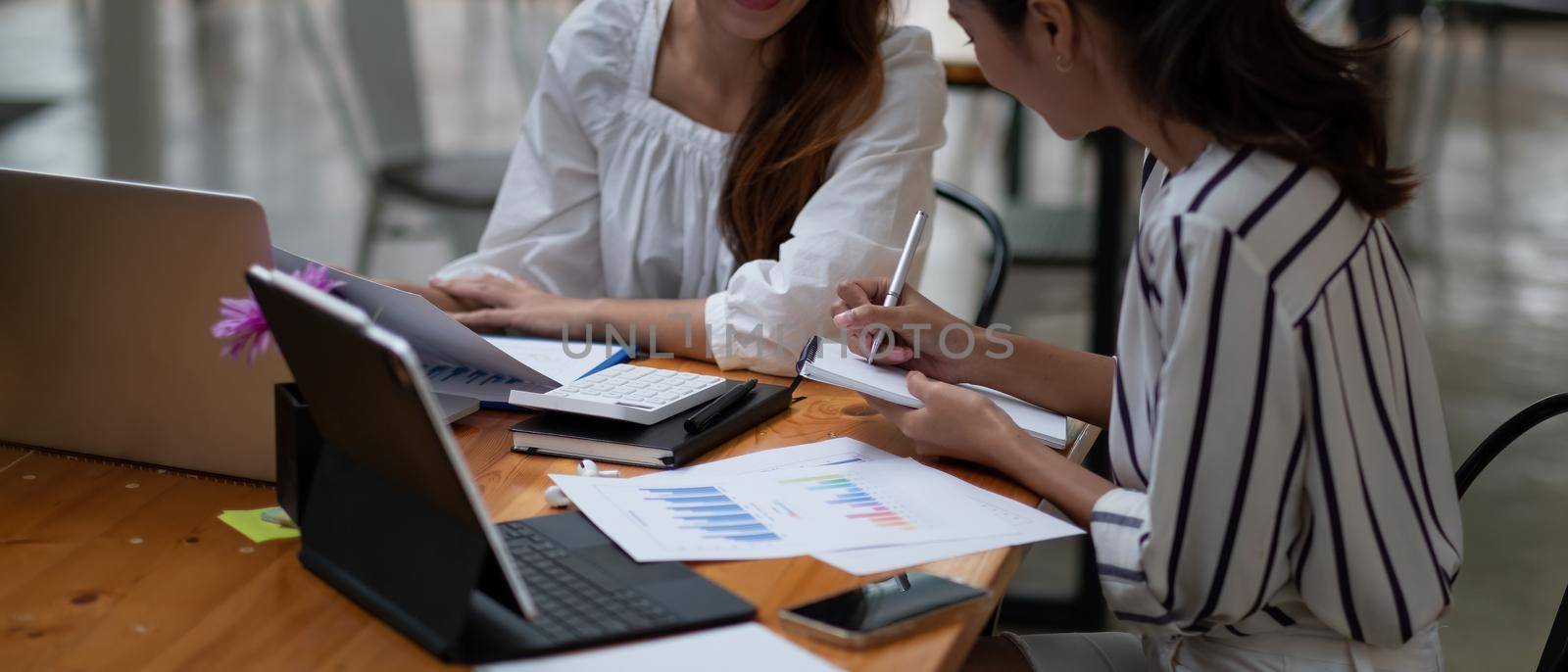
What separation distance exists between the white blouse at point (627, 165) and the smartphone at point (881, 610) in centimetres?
Answer: 79

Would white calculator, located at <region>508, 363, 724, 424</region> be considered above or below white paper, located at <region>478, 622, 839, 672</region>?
below

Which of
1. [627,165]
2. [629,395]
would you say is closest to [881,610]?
[629,395]

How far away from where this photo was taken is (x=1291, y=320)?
95 cm

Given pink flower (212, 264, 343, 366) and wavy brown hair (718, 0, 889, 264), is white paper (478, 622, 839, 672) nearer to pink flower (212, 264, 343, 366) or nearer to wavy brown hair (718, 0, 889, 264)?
pink flower (212, 264, 343, 366)

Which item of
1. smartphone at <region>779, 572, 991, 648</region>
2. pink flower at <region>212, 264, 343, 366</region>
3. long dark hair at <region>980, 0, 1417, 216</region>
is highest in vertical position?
long dark hair at <region>980, 0, 1417, 216</region>

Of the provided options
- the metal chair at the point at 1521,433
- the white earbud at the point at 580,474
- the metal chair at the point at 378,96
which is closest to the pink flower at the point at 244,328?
the white earbud at the point at 580,474

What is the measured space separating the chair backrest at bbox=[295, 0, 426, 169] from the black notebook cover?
264 cm

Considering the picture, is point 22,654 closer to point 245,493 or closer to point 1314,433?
point 245,493

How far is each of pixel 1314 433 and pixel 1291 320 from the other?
3.4 inches

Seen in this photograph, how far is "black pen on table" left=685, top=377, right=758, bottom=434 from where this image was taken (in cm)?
121

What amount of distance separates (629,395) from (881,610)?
41 centimetres

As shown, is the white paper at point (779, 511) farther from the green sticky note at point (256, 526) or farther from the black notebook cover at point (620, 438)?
the green sticky note at point (256, 526)

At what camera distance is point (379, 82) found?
3.73 metres

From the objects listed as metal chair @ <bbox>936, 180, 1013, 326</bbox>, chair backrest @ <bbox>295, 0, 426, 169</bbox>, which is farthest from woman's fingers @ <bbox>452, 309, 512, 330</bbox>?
chair backrest @ <bbox>295, 0, 426, 169</bbox>
